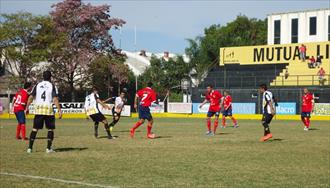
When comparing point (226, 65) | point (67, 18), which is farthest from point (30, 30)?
point (226, 65)

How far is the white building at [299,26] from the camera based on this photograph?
65000 millimetres

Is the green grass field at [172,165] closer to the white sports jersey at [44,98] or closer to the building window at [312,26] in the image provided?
the white sports jersey at [44,98]

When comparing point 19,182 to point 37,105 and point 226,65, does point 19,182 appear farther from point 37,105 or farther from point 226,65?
point 226,65

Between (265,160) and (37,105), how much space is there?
5.30 m

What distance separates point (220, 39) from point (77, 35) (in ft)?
88.7

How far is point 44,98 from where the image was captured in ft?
44.8

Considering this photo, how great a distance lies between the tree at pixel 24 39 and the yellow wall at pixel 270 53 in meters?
19.7

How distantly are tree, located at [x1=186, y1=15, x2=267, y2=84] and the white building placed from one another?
981cm

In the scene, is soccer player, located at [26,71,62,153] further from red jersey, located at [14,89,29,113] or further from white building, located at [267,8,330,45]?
white building, located at [267,8,330,45]

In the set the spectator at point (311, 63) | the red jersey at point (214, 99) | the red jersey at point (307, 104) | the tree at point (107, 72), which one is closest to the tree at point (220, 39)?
the tree at point (107, 72)

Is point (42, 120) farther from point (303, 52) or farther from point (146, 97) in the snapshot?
point (303, 52)

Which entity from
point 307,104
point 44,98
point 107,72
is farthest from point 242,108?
point 44,98

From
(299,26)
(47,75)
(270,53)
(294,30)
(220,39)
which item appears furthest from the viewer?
(220,39)

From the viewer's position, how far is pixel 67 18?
58938 millimetres
